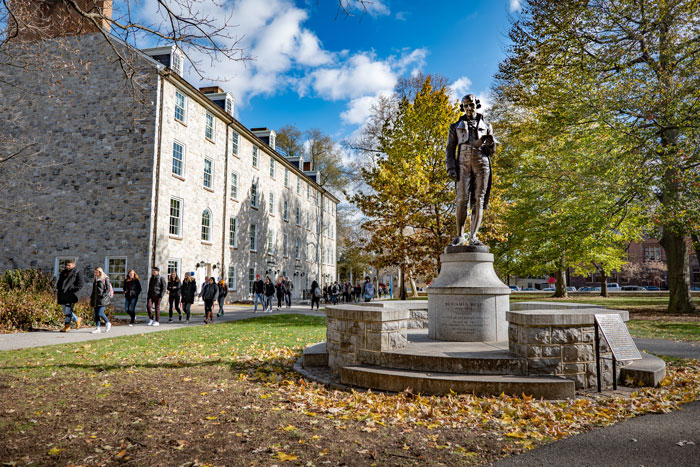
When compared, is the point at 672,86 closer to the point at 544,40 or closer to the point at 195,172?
the point at 544,40

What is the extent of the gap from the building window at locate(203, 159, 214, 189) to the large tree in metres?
16.2

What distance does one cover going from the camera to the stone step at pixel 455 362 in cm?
546

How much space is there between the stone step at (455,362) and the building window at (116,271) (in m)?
17.4

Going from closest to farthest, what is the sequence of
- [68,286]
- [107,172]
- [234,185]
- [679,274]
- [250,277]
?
[68,286] < [679,274] < [107,172] < [234,185] < [250,277]

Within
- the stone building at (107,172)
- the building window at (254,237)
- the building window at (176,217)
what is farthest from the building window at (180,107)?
the building window at (254,237)

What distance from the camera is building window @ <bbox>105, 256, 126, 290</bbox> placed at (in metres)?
20.0

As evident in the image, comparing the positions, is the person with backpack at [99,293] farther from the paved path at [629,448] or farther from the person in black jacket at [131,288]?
the paved path at [629,448]

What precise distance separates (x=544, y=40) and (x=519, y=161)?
35.7ft

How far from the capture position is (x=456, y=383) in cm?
523

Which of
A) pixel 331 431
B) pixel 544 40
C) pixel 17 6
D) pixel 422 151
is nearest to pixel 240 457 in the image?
pixel 331 431

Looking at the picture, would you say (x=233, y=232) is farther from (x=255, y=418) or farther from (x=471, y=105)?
(x=255, y=418)

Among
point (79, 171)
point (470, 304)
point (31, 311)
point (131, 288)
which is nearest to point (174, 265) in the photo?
point (79, 171)

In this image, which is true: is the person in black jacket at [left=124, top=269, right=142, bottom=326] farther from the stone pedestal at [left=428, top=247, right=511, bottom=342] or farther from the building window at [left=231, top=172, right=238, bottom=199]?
the building window at [left=231, top=172, right=238, bottom=199]

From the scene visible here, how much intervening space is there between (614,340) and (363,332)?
10.2 feet
